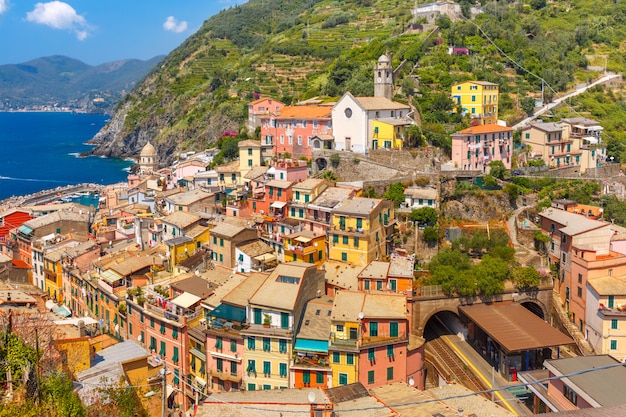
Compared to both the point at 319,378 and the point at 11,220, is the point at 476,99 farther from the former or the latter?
the point at 11,220

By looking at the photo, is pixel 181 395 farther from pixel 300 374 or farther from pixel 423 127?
pixel 423 127

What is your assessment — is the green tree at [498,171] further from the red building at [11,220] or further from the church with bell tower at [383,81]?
the red building at [11,220]

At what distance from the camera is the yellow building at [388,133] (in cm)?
4609

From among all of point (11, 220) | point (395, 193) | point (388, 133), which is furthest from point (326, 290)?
point (11, 220)

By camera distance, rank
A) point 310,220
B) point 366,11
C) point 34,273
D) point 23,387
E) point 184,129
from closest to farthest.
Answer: point 23,387
point 310,220
point 34,273
point 184,129
point 366,11

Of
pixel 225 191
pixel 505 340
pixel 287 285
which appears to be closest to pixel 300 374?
pixel 287 285

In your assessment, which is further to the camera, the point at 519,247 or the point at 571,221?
the point at 519,247

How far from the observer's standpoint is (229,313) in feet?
95.0

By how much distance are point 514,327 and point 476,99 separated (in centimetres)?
2809

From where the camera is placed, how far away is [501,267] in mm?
34531

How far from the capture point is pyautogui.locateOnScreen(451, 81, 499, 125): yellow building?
54.6 meters

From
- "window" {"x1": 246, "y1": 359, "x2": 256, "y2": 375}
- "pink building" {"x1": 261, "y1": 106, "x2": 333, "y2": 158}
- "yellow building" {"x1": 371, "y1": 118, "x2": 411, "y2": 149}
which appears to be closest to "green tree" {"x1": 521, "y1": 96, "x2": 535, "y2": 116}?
"yellow building" {"x1": 371, "y1": 118, "x2": 411, "y2": 149}

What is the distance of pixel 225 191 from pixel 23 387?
97.5 feet

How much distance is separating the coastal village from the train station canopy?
13cm
